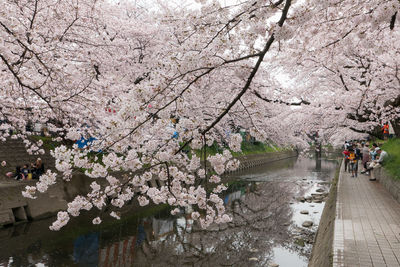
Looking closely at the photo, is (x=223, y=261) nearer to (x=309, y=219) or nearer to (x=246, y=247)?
(x=246, y=247)

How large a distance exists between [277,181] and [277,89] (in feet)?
33.8

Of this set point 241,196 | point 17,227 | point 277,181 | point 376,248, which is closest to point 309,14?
point 376,248

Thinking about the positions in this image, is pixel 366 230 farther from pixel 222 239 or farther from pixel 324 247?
pixel 222 239

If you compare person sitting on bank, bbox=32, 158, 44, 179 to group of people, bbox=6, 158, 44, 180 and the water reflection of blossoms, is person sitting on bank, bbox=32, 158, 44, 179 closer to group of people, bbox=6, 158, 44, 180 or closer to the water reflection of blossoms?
group of people, bbox=6, 158, 44, 180

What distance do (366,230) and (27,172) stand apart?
13763mm

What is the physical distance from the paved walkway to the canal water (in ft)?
6.45

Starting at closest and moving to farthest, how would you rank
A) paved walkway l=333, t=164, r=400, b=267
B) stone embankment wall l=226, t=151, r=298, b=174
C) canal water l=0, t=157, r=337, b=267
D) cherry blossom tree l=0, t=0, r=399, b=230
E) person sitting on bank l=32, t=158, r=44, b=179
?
1. cherry blossom tree l=0, t=0, r=399, b=230
2. paved walkway l=333, t=164, r=400, b=267
3. canal water l=0, t=157, r=337, b=267
4. person sitting on bank l=32, t=158, r=44, b=179
5. stone embankment wall l=226, t=151, r=298, b=174

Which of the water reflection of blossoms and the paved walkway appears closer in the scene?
the paved walkway

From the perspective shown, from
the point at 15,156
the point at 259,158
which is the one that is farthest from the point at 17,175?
the point at 259,158

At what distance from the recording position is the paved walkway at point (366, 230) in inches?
192

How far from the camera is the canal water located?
8.64 meters

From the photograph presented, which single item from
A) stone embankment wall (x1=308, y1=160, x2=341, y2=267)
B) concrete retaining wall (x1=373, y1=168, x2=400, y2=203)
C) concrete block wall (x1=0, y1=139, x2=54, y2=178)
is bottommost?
stone embankment wall (x1=308, y1=160, x2=341, y2=267)

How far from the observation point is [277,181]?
24.1 metres

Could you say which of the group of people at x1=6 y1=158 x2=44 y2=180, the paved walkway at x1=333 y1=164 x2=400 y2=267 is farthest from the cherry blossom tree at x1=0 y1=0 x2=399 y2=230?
the paved walkway at x1=333 y1=164 x2=400 y2=267
